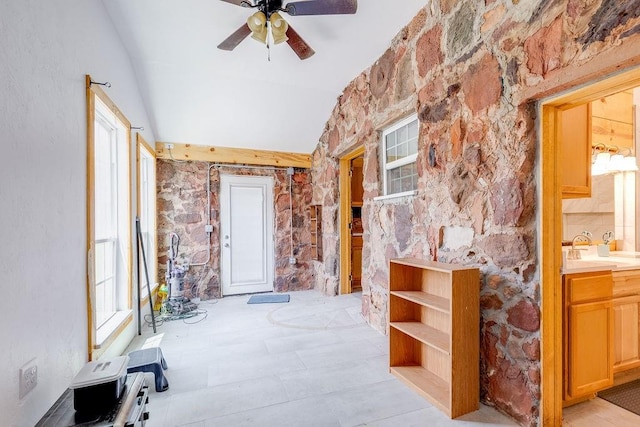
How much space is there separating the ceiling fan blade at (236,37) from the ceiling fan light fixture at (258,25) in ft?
0.35

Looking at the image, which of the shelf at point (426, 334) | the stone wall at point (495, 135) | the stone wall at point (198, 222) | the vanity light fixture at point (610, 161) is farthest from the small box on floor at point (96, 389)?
the vanity light fixture at point (610, 161)

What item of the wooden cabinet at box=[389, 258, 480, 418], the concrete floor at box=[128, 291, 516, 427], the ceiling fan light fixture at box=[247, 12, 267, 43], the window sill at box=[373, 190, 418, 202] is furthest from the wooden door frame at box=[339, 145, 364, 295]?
the ceiling fan light fixture at box=[247, 12, 267, 43]

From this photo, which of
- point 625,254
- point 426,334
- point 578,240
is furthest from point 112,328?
point 625,254

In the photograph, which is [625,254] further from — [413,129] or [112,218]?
[112,218]

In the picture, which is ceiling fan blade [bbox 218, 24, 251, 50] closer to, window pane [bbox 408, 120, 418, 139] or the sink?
window pane [bbox 408, 120, 418, 139]

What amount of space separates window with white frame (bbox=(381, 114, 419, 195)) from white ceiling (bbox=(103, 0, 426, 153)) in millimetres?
926

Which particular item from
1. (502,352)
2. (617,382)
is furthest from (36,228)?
(617,382)

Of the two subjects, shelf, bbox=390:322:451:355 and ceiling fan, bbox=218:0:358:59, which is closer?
shelf, bbox=390:322:451:355

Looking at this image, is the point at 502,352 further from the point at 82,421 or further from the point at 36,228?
the point at 36,228

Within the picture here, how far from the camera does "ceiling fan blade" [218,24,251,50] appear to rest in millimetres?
2516

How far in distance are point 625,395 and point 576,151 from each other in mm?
1755

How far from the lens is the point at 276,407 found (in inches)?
78.9

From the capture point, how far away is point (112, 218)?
9.78 feet

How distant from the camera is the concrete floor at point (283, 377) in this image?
6.24 feet
